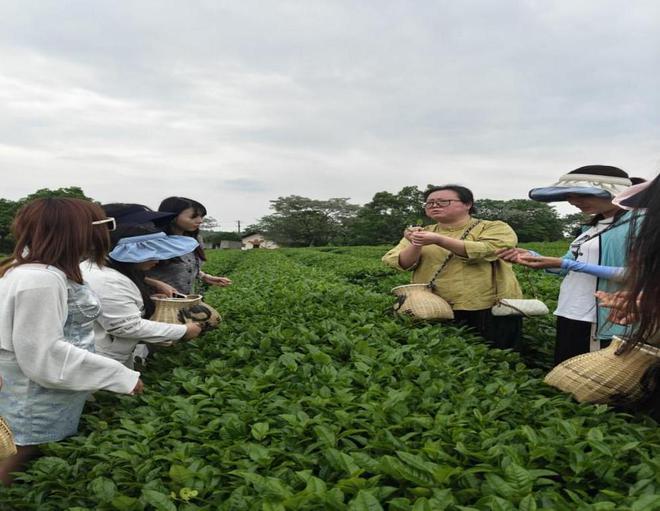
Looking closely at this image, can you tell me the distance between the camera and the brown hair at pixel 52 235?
2133 mm

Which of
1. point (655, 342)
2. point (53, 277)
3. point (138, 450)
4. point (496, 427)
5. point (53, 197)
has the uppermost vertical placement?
point (53, 197)

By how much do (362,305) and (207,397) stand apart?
2.18 m

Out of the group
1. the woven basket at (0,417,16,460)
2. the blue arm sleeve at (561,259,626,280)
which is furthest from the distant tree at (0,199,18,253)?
the blue arm sleeve at (561,259,626,280)

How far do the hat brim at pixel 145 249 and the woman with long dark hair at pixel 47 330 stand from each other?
1.97 ft

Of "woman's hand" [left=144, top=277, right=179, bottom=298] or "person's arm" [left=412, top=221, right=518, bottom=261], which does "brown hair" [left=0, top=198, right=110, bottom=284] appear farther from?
"person's arm" [left=412, top=221, right=518, bottom=261]

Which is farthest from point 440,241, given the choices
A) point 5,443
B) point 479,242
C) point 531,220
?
point 531,220

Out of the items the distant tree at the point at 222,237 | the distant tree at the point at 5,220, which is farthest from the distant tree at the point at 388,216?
the distant tree at the point at 5,220

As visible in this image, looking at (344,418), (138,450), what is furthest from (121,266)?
(344,418)

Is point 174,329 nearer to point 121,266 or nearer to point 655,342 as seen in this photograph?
point 121,266

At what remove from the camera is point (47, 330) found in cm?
205

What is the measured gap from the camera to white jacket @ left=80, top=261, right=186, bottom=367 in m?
2.68

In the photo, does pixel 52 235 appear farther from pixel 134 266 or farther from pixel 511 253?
pixel 511 253

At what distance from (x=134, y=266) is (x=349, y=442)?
5.79 ft

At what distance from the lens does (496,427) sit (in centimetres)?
186
